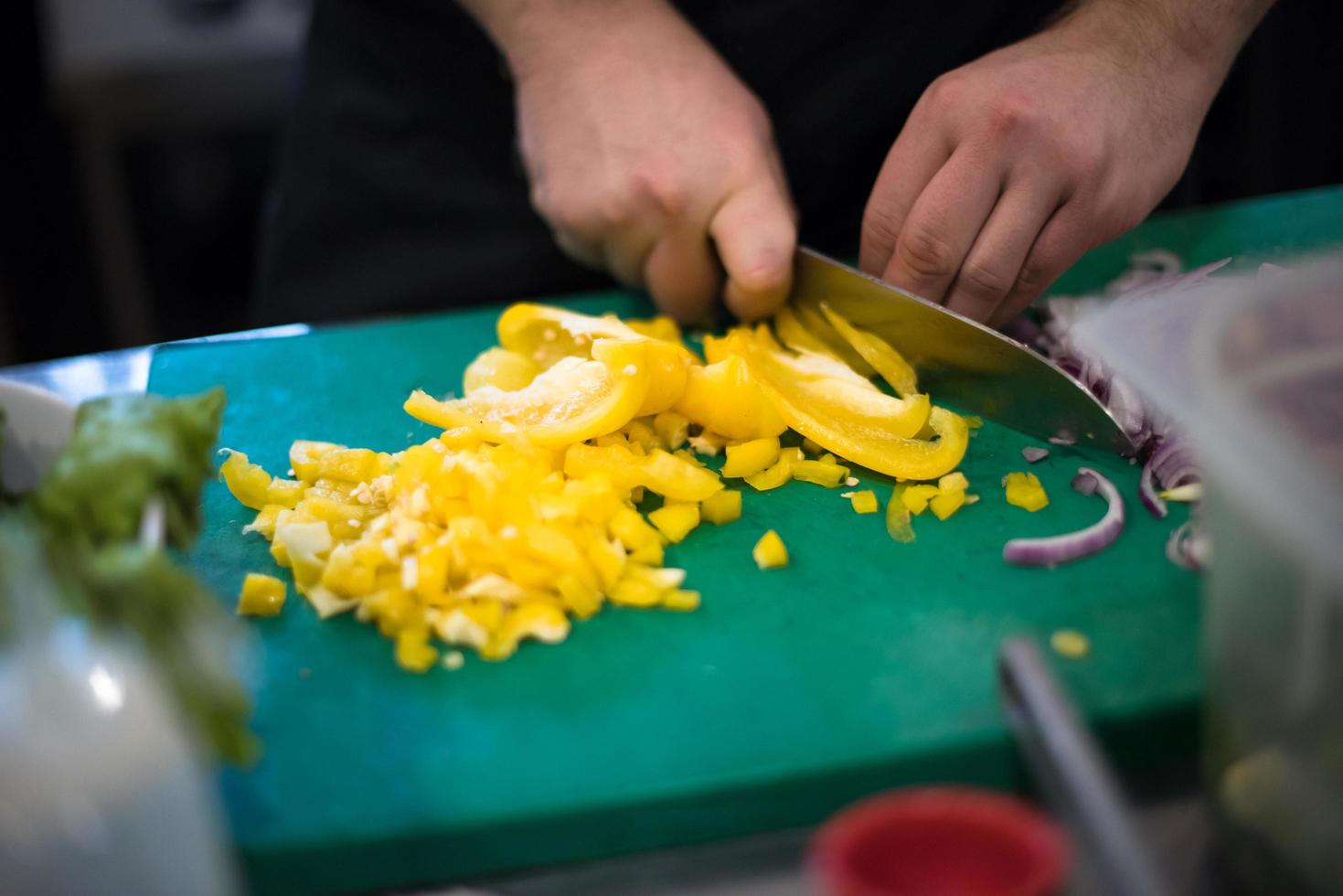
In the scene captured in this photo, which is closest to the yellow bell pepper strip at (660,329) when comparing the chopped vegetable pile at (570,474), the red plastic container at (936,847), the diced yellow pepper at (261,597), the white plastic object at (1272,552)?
the chopped vegetable pile at (570,474)

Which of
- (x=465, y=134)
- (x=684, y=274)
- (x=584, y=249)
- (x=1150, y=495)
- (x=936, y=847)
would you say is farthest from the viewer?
(x=465, y=134)

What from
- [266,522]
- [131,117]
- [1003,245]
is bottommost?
[131,117]

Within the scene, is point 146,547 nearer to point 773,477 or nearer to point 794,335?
point 773,477

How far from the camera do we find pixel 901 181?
1.78m

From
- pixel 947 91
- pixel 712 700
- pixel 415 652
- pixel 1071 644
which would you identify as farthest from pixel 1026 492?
pixel 415 652

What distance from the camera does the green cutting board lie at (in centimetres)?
106

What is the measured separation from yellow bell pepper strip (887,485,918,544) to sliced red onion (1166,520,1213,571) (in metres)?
0.28

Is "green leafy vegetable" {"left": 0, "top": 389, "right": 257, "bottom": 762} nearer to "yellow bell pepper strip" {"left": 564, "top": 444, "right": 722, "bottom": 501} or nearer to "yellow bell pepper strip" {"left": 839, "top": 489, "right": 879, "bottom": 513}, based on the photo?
"yellow bell pepper strip" {"left": 564, "top": 444, "right": 722, "bottom": 501}

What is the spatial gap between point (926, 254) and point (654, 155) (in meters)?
0.43

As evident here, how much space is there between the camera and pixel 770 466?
1562mm

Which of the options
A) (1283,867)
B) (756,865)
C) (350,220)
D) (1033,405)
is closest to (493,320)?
(350,220)

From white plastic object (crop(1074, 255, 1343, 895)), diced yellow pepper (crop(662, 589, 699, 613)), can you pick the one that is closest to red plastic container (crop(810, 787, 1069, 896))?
white plastic object (crop(1074, 255, 1343, 895))

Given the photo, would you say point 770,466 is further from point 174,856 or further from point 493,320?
point 174,856

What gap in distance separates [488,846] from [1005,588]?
0.60 metres
